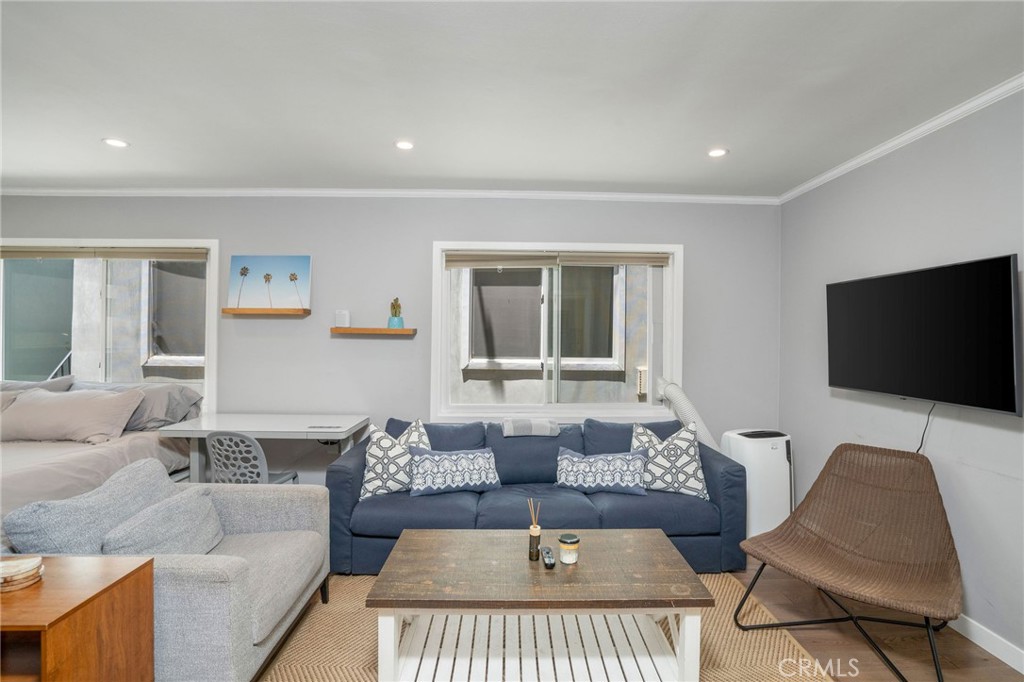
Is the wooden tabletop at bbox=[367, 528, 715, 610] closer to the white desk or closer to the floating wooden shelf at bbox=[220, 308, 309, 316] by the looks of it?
the white desk

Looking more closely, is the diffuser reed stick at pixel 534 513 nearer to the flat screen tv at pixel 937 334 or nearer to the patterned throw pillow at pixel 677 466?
the patterned throw pillow at pixel 677 466

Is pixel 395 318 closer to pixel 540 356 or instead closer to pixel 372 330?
pixel 372 330

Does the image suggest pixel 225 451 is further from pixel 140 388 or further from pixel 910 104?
pixel 910 104

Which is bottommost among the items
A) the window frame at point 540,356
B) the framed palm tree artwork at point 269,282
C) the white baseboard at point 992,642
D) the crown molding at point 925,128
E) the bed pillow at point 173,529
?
the white baseboard at point 992,642

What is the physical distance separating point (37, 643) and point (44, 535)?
419 millimetres

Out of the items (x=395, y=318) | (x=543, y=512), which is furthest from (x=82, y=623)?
A: (x=395, y=318)

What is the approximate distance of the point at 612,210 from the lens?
4.02 metres

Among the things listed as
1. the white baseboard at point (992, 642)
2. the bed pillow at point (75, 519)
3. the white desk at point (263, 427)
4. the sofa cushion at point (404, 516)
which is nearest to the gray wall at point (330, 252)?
the white desk at point (263, 427)

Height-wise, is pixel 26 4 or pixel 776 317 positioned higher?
pixel 26 4

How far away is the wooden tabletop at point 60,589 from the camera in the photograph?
4.46 feet

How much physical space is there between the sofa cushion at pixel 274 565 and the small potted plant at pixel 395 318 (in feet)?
5.49

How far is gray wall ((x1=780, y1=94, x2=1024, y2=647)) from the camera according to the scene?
2266 mm

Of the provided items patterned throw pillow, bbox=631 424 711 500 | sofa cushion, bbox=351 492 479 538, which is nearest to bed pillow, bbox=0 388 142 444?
sofa cushion, bbox=351 492 479 538

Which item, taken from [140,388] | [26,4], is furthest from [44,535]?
[140,388]
